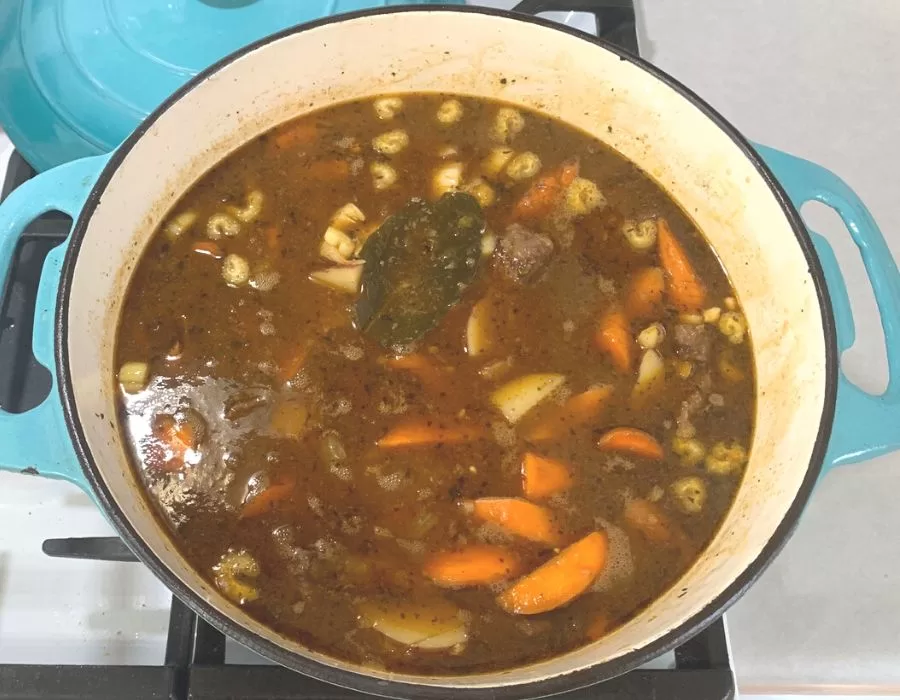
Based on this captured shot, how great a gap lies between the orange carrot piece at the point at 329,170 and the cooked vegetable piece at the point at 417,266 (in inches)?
6.7

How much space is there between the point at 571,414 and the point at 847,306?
1.91ft

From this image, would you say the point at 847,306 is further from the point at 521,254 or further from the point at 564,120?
the point at 564,120

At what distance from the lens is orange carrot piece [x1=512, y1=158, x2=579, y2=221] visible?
1686 mm

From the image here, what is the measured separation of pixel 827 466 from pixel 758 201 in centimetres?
57

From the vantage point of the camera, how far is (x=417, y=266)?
156 cm

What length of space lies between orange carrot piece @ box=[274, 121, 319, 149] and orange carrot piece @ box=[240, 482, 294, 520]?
0.79m

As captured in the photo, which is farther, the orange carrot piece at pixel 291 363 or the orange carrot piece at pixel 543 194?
the orange carrot piece at pixel 543 194

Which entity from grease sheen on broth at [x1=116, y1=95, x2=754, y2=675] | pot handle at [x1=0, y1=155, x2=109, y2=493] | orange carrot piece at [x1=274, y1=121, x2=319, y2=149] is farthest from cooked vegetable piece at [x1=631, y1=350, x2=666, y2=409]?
pot handle at [x1=0, y1=155, x2=109, y2=493]

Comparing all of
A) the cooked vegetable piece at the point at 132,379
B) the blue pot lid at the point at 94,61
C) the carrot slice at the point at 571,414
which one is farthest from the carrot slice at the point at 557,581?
the blue pot lid at the point at 94,61

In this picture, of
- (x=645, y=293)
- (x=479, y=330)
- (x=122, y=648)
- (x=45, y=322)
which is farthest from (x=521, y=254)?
(x=122, y=648)

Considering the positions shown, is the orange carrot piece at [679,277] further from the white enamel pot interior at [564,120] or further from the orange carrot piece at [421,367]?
the orange carrot piece at [421,367]

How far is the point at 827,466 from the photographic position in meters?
1.28

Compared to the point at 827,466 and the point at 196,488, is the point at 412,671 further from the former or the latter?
the point at 827,466

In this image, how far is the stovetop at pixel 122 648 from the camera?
4.33 ft
